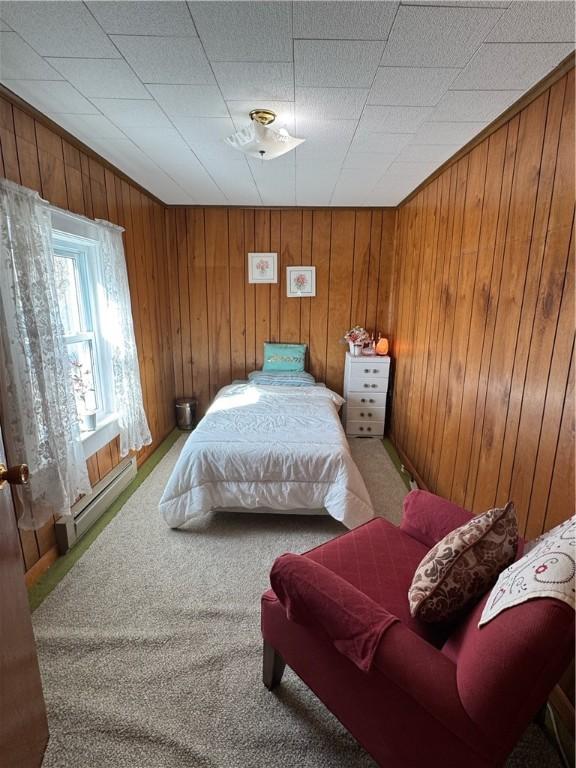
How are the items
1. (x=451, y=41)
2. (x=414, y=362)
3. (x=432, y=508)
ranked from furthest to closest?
(x=414, y=362) → (x=432, y=508) → (x=451, y=41)

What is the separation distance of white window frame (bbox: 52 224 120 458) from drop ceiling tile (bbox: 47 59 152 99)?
0.79 meters

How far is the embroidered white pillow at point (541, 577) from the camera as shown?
31.7 inches

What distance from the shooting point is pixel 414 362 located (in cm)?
327

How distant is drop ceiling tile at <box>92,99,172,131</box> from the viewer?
1815mm

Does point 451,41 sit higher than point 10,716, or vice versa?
point 451,41

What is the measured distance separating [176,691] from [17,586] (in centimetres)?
74

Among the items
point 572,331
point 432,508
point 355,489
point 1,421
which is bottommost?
point 355,489

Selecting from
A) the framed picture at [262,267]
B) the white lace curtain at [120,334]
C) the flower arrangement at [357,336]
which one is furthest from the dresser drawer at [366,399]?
the white lace curtain at [120,334]

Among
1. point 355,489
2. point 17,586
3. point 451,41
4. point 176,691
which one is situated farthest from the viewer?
point 355,489

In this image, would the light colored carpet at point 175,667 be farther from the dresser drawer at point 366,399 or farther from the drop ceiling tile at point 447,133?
the drop ceiling tile at point 447,133

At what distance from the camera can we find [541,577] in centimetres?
85

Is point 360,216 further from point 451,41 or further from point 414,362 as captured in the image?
point 451,41

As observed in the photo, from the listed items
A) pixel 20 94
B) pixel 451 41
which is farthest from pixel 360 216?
pixel 20 94

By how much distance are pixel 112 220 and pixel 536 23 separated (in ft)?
8.55
